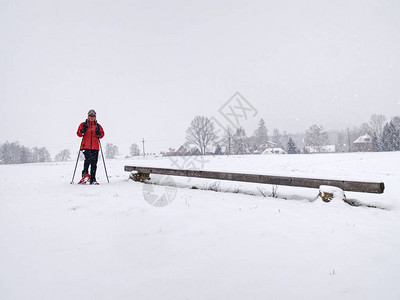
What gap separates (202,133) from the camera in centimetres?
6081

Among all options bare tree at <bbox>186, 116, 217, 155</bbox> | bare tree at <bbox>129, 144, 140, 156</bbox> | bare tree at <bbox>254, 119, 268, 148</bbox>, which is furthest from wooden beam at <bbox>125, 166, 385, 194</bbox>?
bare tree at <bbox>129, 144, 140, 156</bbox>

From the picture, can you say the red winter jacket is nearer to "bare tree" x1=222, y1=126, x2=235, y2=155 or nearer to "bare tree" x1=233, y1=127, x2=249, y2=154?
"bare tree" x1=222, y1=126, x2=235, y2=155

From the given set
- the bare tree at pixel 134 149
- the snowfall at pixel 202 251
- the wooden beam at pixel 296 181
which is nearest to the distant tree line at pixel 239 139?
the wooden beam at pixel 296 181

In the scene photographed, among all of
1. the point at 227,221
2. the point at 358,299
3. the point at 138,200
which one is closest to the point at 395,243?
the point at 358,299

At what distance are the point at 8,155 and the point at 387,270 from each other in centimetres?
11215

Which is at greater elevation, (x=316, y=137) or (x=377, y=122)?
(x=377, y=122)

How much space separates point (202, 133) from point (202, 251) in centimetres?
5872

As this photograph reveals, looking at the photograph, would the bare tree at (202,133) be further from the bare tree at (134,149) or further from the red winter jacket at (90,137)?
the bare tree at (134,149)

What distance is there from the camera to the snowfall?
1806mm

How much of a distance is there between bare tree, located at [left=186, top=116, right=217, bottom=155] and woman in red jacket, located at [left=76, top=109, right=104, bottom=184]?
174 feet

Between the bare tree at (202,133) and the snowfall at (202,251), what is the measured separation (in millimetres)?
56541

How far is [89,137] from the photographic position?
283 inches

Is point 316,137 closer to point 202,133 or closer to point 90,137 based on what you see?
point 202,133

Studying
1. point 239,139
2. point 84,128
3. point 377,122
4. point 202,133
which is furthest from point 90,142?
point 377,122
